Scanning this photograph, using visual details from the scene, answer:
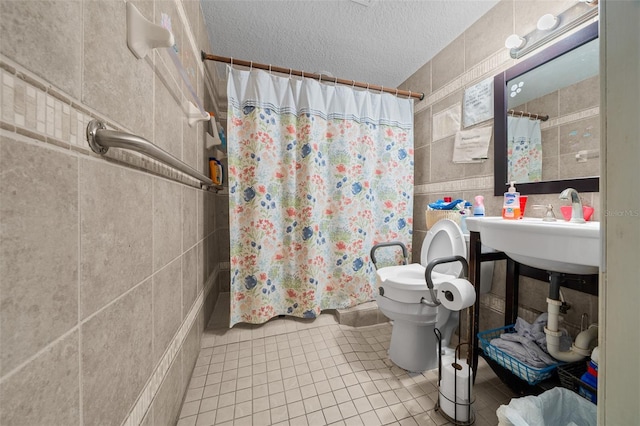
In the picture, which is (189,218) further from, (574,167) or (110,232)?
(574,167)

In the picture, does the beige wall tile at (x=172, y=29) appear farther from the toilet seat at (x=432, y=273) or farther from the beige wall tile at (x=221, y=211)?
the toilet seat at (x=432, y=273)

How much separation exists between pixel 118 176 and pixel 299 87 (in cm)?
137

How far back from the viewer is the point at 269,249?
1.56 metres

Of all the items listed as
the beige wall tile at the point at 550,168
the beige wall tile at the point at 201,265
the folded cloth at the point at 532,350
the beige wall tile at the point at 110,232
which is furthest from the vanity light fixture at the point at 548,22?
the beige wall tile at the point at 201,265

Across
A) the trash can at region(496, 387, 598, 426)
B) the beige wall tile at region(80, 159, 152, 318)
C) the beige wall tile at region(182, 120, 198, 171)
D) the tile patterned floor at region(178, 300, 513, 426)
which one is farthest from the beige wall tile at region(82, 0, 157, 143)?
the trash can at region(496, 387, 598, 426)

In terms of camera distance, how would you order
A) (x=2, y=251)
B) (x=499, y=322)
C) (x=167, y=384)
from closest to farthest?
(x=2, y=251) < (x=167, y=384) < (x=499, y=322)

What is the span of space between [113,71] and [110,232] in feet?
1.19

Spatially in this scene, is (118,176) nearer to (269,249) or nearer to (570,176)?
(269,249)

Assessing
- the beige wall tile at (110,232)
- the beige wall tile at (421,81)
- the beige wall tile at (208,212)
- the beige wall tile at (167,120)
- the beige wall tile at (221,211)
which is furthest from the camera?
the beige wall tile at (221,211)

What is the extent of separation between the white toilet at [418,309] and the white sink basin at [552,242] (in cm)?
37

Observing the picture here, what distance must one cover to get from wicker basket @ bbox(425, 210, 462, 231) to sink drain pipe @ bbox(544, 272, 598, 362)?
0.56 m

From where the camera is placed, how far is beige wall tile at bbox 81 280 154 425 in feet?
1.45

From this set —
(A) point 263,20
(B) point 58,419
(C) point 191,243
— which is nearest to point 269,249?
(C) point 191,243

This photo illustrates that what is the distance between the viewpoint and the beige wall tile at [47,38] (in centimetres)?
30
